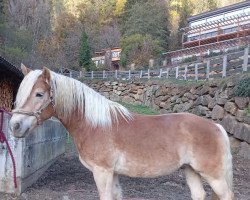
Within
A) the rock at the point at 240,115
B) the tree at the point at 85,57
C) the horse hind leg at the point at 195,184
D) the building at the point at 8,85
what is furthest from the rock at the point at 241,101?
the tree at the point at 85,57

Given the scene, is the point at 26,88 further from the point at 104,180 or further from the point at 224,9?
the point at 224,9

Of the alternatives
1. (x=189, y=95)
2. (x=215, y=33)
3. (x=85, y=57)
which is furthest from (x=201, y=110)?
(x=85, y=57)

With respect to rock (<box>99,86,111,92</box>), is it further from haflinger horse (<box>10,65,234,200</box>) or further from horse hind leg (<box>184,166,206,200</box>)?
haflinger horse (<box>10,65,234,200</box>)

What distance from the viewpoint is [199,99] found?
15.0m

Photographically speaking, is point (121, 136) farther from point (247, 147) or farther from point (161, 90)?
point (161, 90)

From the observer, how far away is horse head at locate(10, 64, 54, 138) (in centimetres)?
408

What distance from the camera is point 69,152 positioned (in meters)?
10.9

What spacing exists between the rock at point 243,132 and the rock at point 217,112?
141 centimetres

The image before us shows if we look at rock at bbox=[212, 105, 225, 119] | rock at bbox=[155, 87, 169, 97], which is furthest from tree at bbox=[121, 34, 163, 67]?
rock at bbox=[212, 105, 225, 119]

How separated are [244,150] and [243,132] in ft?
1.58

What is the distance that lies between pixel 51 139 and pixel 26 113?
471 cm

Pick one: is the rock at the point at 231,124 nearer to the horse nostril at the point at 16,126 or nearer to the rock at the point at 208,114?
the rock at the point at 208,114

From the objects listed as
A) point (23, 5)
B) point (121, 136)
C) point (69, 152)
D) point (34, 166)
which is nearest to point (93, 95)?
point (121, 136)

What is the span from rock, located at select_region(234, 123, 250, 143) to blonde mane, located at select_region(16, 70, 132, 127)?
6.52 meters
